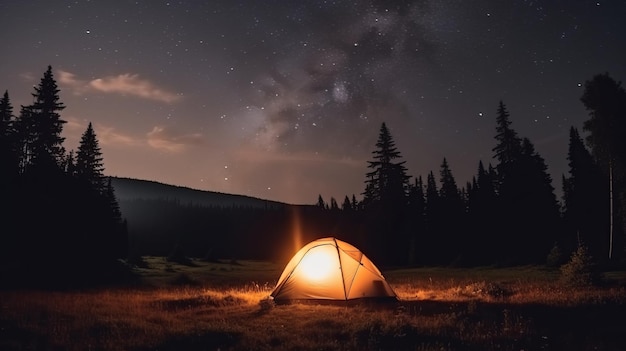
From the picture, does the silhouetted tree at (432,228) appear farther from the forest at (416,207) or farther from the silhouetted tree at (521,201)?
the silhouetted tree at (521,201)

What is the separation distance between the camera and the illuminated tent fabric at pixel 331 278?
51.1ft

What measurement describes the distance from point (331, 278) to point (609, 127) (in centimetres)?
2782

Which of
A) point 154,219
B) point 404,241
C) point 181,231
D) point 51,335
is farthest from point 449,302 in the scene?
point 154,219

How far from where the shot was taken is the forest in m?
29.1

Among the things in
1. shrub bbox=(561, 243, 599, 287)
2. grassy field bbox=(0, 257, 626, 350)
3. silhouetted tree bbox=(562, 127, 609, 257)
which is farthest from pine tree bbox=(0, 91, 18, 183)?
silhouetted tree bbox=(562, 127, 609, 257)

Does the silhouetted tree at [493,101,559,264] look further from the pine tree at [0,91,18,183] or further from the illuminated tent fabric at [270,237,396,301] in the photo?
the pine tree at [0,91,18,183]

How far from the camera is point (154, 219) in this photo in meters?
195

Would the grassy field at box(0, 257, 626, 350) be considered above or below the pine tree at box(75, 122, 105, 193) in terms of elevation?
below

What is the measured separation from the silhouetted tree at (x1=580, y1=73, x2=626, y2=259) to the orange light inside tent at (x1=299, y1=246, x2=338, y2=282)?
26.7 meters

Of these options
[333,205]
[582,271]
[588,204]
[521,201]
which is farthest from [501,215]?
[333,205]

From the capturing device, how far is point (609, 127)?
106 ft

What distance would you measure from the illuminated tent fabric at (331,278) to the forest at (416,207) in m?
16.7

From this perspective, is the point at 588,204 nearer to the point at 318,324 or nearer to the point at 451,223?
the point at 451,223

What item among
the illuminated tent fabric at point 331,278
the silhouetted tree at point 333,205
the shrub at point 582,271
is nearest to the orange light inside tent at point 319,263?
the illuminated tent fabric at point 331,278
